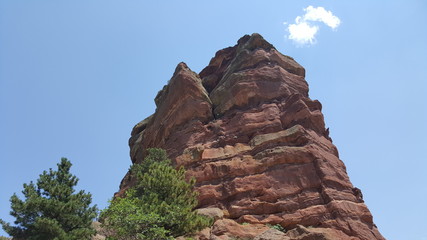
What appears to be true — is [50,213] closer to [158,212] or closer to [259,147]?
[158,212]

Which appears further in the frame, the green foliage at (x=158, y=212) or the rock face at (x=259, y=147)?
the rock face at (x=259, y=147)

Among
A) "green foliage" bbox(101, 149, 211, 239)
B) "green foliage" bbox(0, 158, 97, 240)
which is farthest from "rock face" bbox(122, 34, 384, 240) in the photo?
→ "green foliage" bbox(0, 158, 97, 240)

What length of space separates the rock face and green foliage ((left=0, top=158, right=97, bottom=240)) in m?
9.57

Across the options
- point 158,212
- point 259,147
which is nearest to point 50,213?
point 158,212

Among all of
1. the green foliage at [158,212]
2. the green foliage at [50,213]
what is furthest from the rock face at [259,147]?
the green foliage at [50,213]

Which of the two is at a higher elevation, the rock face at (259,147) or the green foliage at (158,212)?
the rock face at (259,147)

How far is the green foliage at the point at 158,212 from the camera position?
73.9 feet

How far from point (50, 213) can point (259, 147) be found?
18.2m

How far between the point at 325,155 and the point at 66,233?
2221 cm

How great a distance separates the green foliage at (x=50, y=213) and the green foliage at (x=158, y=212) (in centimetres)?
229

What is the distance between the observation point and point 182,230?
2397 centimetres

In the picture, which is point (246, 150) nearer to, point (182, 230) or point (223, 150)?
point (223, 150)

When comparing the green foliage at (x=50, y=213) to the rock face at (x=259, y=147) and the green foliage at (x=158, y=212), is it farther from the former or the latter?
the rock face at (x=259, y=147)

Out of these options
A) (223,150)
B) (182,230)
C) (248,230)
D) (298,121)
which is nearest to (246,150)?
(223,150)
